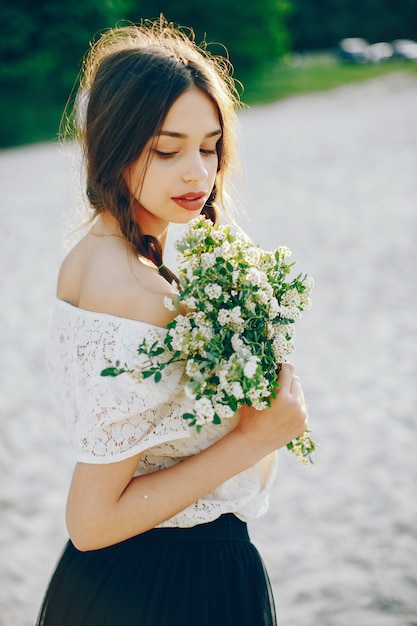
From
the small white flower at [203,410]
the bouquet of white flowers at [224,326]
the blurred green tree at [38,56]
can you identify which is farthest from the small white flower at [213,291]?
the blurred green tree at [38,56]

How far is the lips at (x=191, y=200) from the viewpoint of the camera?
165cm

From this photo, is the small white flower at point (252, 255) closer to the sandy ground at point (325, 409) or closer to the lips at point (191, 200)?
the lips at point (191, 200)

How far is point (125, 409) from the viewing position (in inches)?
57.2

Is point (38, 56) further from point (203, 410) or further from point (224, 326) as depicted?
point (203, 410)

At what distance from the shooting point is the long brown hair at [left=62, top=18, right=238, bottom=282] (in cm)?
156

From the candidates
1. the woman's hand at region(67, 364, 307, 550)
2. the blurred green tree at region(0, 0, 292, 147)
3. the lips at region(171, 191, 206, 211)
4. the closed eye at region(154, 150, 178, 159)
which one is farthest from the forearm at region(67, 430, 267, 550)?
the blurred green tree at region(0, 0, 292, 147)

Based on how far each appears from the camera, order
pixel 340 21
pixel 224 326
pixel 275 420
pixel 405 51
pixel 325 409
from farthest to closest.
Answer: pixel 340 21 → pixel 405 51 → pixel 325 409 → pixel 275 420 → pixel 224 326

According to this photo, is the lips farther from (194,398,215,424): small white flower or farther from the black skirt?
the black skirt

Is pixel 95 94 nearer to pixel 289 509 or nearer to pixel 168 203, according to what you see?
pixel 168 203

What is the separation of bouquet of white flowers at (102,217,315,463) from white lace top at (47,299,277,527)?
0.15 feet

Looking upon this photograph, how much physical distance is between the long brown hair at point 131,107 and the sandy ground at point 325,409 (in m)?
0.45

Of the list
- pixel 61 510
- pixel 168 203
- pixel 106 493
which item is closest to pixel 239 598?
pixel 106 493

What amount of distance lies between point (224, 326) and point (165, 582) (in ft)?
2.26

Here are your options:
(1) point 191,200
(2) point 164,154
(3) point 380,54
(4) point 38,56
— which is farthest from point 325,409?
(3) point 380,54
